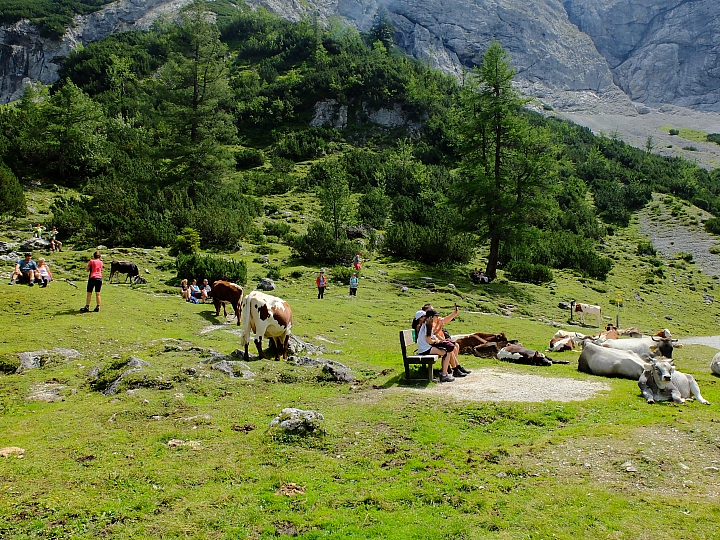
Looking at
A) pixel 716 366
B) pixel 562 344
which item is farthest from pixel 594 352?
pixel 562 344

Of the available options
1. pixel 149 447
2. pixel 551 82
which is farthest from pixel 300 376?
pixel 551 82

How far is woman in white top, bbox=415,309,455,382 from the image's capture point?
392 inches

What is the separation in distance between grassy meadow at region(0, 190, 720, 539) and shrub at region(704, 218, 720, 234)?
4191 cm

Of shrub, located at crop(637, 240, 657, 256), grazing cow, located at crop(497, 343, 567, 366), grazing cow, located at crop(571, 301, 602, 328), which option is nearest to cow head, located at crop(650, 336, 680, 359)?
grazing cow, located at crop(497, 343, 567, 366)

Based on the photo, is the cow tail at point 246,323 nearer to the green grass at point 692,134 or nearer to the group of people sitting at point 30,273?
the group of people sitting at point 30,273

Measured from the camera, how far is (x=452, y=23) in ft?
507

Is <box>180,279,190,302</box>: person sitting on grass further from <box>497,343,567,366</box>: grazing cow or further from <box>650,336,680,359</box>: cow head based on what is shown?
<box>650,336,680,359</box>: cow head

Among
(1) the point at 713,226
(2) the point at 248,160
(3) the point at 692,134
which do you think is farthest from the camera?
(3) the point at 692,134

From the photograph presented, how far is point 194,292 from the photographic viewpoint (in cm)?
1839

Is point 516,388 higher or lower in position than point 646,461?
lower

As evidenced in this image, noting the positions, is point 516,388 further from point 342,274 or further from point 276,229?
point 276,229

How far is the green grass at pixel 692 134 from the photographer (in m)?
107

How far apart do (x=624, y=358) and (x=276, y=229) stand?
960 inches

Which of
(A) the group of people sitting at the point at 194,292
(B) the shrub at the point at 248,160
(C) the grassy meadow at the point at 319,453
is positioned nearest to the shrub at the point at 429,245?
(A) the group of people sitting at the point at 194,292
